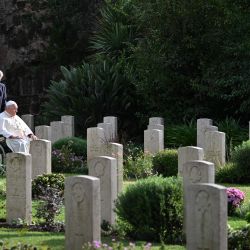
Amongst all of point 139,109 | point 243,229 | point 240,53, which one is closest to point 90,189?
point 243,229

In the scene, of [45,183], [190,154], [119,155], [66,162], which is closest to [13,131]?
[66,162]

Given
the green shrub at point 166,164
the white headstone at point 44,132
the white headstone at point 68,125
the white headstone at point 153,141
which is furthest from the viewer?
the white headstone at point 68,125

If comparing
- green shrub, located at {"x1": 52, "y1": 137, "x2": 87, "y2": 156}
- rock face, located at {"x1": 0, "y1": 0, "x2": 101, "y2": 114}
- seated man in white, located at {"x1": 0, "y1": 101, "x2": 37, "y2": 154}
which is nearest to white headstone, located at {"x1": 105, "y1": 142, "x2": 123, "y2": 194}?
seated man in white, located at {"x1": 0, "y1": 101, "x2": 37, "y2": 154}

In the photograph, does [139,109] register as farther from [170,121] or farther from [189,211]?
[189,211]

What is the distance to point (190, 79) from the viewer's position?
2427 centimetres

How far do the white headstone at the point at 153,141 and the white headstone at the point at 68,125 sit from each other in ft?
13.5

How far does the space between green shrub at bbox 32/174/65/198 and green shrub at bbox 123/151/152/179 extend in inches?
118

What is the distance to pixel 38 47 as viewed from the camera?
31047 mm

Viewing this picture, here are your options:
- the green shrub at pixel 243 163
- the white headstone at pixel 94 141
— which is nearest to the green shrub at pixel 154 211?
the green shrub at pixel 243 163

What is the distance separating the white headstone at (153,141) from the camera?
756 inches

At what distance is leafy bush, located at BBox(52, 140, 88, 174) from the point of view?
19.6 meters

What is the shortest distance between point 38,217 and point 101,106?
1349 centimetres

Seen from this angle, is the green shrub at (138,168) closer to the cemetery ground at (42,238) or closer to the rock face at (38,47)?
the cemetery ground at (42,238)

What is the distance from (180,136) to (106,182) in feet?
33.0
